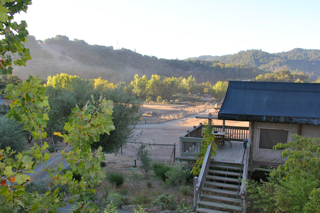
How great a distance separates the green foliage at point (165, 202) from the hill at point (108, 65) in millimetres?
104966

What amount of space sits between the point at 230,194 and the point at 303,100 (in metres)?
5.31

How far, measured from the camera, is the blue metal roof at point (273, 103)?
→ 29.7 ft

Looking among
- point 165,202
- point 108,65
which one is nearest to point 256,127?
point 165,202

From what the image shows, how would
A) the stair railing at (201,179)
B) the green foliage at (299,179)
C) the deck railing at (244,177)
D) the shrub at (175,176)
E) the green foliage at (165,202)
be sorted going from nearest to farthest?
the green foliage at (299,179), the deck railing at (244,177), the stair railing at (201,179), the green foliage at (165,202), the shrub at (175,176)

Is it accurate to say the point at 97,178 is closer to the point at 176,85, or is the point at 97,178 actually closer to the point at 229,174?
the point at 229,174

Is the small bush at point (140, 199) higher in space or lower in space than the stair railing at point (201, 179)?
lower

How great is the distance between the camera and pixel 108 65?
136375 millimetres

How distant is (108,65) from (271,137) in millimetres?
134181

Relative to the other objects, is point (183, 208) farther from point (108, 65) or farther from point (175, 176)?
point (108, 65)

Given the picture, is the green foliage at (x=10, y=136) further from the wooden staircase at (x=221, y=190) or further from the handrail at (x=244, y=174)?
the handrail at (x=244, y=174)

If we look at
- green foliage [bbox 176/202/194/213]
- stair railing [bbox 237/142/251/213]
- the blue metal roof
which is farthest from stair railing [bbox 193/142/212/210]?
the blue metal roof

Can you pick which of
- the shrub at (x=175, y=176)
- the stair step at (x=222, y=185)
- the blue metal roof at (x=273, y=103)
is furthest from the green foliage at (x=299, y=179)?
the shrub at (x=175, y=176)

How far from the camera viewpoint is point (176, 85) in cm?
9188

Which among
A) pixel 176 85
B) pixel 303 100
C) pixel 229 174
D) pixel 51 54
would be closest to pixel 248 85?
pixel 303 100
